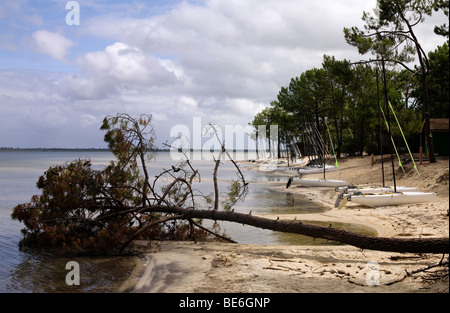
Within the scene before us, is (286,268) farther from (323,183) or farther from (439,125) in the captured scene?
(439,125)

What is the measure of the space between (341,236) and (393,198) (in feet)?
32.9

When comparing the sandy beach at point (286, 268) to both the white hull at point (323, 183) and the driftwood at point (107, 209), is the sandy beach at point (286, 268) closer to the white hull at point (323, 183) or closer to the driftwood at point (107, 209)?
the driftwood at point (107, 209)

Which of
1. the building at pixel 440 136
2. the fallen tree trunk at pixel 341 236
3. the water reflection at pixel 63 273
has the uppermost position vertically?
the building at pixel 440 136

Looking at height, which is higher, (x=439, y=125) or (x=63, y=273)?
(x=439, y=125)

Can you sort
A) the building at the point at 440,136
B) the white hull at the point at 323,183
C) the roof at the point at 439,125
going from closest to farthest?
1. the white hull at the point at 323,183
2. the building at the point at 440,136
3. the roof at the point at 439,125

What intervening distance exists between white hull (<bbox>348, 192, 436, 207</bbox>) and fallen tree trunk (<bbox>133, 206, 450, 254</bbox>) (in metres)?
9.46

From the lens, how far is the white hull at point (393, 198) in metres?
17.7

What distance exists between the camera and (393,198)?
18.3 meters

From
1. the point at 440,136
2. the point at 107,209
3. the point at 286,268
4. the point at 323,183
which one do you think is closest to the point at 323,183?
the point at 323,183

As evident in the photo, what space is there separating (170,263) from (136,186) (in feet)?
14.3

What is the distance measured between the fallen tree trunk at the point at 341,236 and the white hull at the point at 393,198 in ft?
31.0

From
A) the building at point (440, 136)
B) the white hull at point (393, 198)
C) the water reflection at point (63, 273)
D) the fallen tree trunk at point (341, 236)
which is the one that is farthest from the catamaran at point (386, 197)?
the building at point (440, 136)

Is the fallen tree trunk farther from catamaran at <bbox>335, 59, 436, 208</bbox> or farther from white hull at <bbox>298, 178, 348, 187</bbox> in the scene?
white hull at <bbox>298, 178, 348, 187</bbox>
